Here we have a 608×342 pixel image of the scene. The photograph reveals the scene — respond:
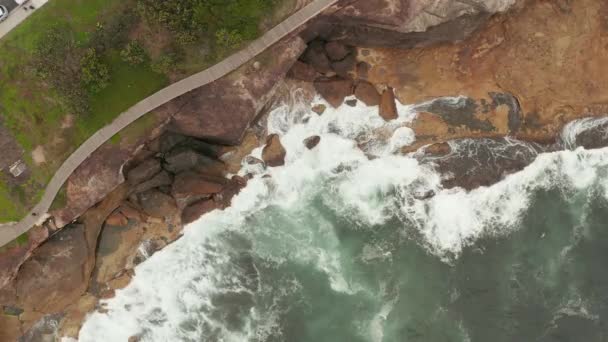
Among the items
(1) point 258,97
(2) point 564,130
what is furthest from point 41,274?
(2) point 564,130

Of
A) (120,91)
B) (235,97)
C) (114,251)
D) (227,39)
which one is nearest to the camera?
(227,39)

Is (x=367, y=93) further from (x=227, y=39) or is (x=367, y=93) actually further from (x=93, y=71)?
(x=93, y=71)

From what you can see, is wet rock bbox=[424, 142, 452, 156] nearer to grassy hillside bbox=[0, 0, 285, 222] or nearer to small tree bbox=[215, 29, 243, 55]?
grassy hillside bbox=[0, 0, 285, 222]

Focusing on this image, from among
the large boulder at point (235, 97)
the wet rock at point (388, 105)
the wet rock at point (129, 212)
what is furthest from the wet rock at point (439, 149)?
the wet rock at point (129, 212)

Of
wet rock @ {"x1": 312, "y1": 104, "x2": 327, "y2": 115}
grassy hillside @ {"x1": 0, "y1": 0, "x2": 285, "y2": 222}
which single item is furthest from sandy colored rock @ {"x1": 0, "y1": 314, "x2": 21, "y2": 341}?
wet rock @ {"x1": 312, "y1": 104, "x2": 327, "y2": 115}

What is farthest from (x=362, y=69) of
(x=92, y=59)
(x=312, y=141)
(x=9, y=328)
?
(x=9, y=328)

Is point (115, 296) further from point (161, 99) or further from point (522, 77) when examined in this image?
point (522, 77)

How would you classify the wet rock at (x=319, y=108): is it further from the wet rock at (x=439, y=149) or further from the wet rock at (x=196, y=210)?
the wet rock at (x=196, y=210)
